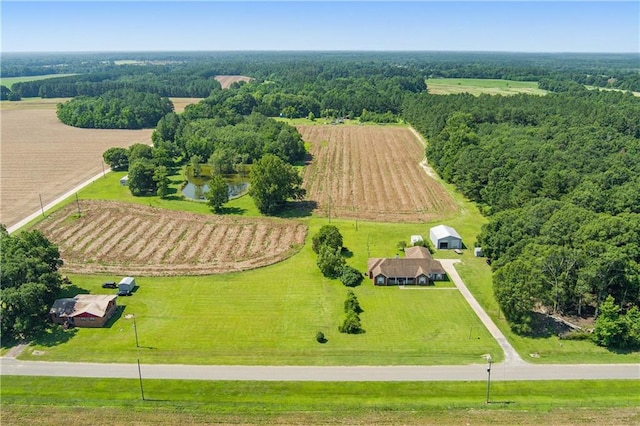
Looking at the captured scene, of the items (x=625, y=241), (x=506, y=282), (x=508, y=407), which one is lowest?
(x=508, y=407)

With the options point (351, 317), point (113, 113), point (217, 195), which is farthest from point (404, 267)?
point (113, 113)

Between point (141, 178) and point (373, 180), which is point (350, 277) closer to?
point (373, 180)

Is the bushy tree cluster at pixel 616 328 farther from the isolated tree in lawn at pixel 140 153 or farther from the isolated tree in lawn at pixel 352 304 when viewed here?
the isolated tree in lawn at pixel 140 153

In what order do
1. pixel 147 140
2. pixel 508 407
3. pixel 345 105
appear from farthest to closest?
pixel 345 105
pixel 147 140
pixel 508 407

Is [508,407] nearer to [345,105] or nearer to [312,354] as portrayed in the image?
[312,354]

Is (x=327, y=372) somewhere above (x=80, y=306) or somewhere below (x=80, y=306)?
below

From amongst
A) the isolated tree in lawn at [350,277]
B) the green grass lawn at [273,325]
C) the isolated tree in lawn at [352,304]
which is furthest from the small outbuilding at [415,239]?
the isolated tree in lawn at [352,304]

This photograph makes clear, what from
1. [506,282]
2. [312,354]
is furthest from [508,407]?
[312,354]
